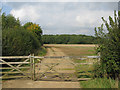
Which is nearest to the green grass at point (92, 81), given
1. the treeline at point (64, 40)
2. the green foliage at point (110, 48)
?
the green foliage at point (110, 48)

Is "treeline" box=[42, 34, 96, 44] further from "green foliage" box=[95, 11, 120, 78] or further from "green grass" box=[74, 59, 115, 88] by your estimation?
"green foliage" box=[95, 11, 120, 78]

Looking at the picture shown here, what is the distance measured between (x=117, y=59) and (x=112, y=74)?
1.11 metres

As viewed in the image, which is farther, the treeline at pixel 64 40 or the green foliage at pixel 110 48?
the treeline at pixel 64 40

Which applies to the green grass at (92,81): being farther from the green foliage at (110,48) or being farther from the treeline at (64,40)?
the treeline at (64,40)

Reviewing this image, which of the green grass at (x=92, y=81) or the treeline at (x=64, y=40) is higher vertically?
the treeline at (x=64, y=40)

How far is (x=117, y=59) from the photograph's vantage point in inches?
255

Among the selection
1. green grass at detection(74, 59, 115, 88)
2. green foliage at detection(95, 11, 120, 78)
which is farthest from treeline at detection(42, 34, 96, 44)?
green foliage at detection(95, 11, 120, 78)

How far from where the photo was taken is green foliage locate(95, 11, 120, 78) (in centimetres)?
632

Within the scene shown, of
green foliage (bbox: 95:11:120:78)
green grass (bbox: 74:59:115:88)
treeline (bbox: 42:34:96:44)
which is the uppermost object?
treeline (bbox: 42:34:96:44)

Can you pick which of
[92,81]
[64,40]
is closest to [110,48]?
[92,81]

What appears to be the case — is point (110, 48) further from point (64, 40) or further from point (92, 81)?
point (64, 40)

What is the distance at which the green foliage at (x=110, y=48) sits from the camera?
20.7ft

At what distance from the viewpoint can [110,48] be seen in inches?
257

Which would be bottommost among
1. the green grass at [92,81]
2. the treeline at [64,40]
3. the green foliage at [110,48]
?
the green grass at [92,81]
